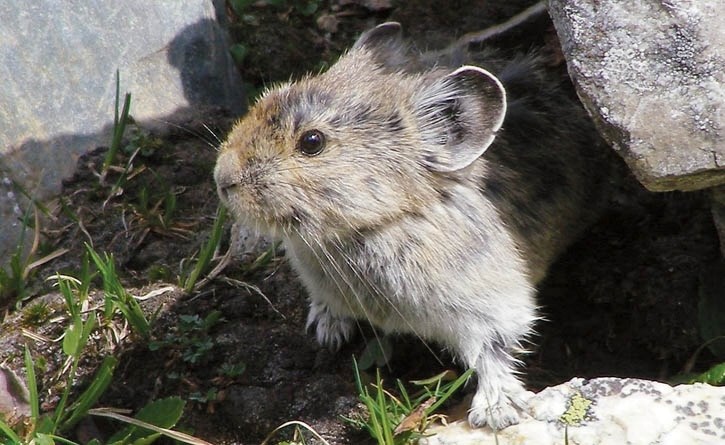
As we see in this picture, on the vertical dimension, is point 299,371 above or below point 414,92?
below

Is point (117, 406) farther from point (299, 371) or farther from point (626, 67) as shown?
point (626, 67)

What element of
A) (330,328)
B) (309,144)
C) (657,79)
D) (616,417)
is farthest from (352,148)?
(616,417)

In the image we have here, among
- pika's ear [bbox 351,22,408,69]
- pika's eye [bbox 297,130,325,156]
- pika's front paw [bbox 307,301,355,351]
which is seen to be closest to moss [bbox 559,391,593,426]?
pika's front paw [bbox 307,301,355,351]

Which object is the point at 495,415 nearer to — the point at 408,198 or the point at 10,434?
the point at 408,198

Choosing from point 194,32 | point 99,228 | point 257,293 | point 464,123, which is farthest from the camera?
point 194,32

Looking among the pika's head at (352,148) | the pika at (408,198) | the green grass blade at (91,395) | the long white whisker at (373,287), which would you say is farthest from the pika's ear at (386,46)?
the green grass blade at (91,395)

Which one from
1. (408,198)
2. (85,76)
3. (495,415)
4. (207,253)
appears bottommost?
(495,415)

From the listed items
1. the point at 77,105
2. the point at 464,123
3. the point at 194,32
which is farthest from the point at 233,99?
→ the point at 464,123
